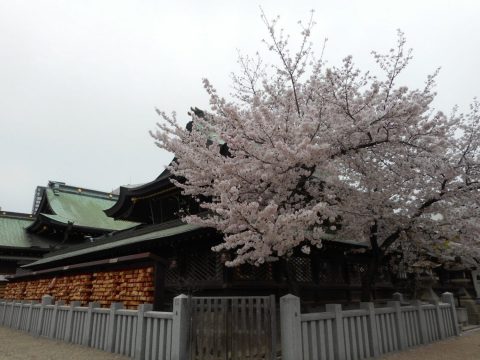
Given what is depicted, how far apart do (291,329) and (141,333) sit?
11.7ft

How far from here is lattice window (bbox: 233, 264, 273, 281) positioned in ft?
36.6

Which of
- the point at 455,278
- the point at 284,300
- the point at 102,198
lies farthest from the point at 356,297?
the point at 102,198

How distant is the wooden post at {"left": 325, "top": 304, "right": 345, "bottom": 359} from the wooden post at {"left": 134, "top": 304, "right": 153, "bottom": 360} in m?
4.29

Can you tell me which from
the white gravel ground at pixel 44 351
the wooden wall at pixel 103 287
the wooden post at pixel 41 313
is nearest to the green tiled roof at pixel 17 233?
the wooden wall at pixel 103 287

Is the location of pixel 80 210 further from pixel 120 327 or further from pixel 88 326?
pixel 120 327

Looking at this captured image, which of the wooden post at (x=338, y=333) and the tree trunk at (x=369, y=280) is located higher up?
the tree trunk at (x=369, y=280)

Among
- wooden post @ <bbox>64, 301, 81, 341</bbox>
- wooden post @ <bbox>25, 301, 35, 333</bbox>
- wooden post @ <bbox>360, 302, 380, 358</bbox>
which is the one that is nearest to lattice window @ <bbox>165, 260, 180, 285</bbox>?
wooden post @ <bbox>64, 301, 81, 341</bbox>

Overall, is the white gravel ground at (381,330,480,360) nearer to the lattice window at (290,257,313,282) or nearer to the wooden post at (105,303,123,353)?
the lattice window at (290,257,313,282)

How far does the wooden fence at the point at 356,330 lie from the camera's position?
290 inches

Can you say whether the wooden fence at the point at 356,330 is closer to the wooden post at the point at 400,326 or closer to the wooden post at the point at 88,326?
the wooden post at the point at 400,326

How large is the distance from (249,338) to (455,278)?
21591mm

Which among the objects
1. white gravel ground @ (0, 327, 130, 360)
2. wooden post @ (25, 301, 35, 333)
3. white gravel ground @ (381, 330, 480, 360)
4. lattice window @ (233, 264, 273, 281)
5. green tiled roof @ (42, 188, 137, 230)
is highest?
green tiled roof @ (42, 188, 137, 230)

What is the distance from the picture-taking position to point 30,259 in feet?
90.1

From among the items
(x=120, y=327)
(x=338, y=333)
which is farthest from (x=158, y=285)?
(x=338, y=333)
